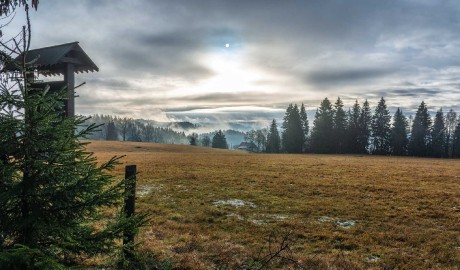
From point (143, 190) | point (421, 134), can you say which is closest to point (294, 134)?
point (421, 134)

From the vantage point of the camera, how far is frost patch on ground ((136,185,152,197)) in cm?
1402

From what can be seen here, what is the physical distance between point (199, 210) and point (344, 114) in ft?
256

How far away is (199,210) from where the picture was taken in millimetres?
11242

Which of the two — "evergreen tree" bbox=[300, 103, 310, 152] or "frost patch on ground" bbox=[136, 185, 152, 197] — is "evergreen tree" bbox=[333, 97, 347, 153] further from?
"frost patch on ground" bbox=[136, 185, 152, 197]

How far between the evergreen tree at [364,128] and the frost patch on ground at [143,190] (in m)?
76.2

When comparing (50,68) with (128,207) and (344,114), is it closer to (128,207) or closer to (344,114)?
(128,207)

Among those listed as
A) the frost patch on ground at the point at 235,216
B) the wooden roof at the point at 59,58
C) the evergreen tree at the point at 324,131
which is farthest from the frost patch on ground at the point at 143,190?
the evergreen tree at the point at 324,131

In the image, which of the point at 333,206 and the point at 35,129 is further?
the point at 333,206

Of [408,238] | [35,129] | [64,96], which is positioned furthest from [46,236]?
[408,238]

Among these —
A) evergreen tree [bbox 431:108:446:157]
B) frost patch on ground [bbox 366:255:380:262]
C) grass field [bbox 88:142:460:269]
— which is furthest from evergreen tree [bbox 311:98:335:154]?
frost patch on ground [bbox 366:255:380:262]

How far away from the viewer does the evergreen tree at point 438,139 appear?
79188mm

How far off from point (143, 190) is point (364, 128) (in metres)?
80.8

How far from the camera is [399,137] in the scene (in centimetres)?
8012

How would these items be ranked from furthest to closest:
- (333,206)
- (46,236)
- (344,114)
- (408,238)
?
1. (344,114)
2. (333,206)
3. (408,238)
4. (46,236)
